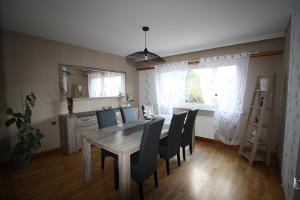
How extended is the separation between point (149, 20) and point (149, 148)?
5.88 ft

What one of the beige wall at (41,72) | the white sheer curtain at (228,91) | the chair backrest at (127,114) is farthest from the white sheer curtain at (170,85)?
the beige wall at (41,72)

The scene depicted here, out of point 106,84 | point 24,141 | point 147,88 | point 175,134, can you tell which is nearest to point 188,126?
point 175,134

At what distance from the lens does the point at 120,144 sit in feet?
5.52

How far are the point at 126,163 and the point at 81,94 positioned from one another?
247 centimetres

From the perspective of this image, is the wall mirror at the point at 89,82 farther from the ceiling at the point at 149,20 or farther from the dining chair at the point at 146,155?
the dining chair at the point at 146,155

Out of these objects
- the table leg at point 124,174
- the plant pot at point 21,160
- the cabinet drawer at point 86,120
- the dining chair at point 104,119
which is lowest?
the plant pot at point 21,160

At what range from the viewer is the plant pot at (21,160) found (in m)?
2.41

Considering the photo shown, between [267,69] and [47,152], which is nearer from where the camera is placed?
[267,69]

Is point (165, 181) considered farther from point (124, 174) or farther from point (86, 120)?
point (86, 120)

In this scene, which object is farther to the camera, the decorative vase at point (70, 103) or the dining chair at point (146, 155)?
the decorative vase at point (70, 103)

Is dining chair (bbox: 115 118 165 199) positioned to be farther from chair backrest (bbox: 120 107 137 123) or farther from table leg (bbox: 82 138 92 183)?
chair backrest (bbox: 120 107 137 123)

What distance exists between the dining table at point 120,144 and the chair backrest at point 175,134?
0.11 metres

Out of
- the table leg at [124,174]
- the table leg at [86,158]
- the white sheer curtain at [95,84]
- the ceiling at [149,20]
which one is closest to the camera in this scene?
the table leg at [124,174]

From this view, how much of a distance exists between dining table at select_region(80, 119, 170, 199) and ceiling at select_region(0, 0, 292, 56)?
5.37 feet
